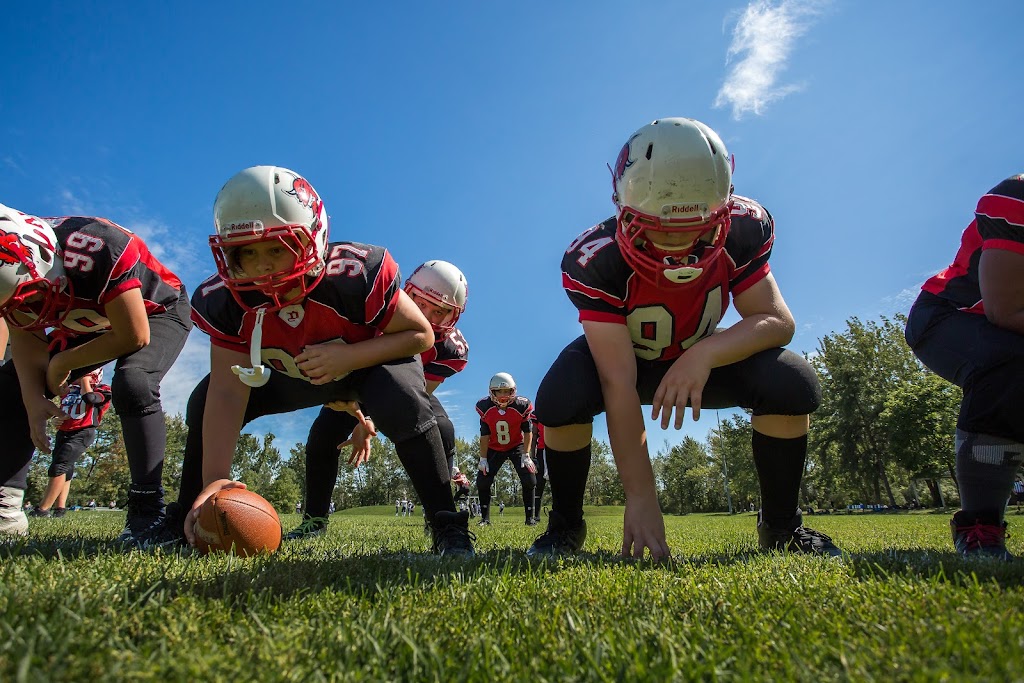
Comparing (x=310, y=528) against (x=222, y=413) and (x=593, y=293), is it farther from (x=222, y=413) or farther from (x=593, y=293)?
(x=593, y=293)

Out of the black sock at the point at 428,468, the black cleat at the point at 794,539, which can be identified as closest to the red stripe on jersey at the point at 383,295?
the black sock at the point at 428,468

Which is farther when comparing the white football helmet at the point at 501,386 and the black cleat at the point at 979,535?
the white football helmet at the point at 501,386

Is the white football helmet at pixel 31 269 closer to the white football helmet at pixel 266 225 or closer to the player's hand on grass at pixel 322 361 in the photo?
the white football helmet at pixel 266 225

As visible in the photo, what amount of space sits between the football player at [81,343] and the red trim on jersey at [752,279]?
3.53 m

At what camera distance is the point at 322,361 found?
2.98m

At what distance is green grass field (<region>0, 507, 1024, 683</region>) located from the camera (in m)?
1.17

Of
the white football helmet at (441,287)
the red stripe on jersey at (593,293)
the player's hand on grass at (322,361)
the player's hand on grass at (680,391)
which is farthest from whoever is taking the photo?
the white football helmet at (441,287)

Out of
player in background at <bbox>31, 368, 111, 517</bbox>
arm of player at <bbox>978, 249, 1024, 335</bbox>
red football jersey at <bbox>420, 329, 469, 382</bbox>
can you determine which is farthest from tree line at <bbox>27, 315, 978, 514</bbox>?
arm of player at <bbox>978, 249, 1024, 335</bbox>

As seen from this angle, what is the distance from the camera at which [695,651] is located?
130 centimetres

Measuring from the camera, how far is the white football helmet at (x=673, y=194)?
265 cm

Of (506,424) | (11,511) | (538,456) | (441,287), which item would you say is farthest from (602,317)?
(538,456)

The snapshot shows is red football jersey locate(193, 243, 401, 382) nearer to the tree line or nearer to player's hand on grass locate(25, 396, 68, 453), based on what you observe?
Answer: player's hand on grass locate(25, 396, 68, 453)

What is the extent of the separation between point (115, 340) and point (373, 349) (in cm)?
181

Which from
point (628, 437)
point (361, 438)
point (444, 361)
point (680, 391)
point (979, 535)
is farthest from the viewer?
point (444, 361)
